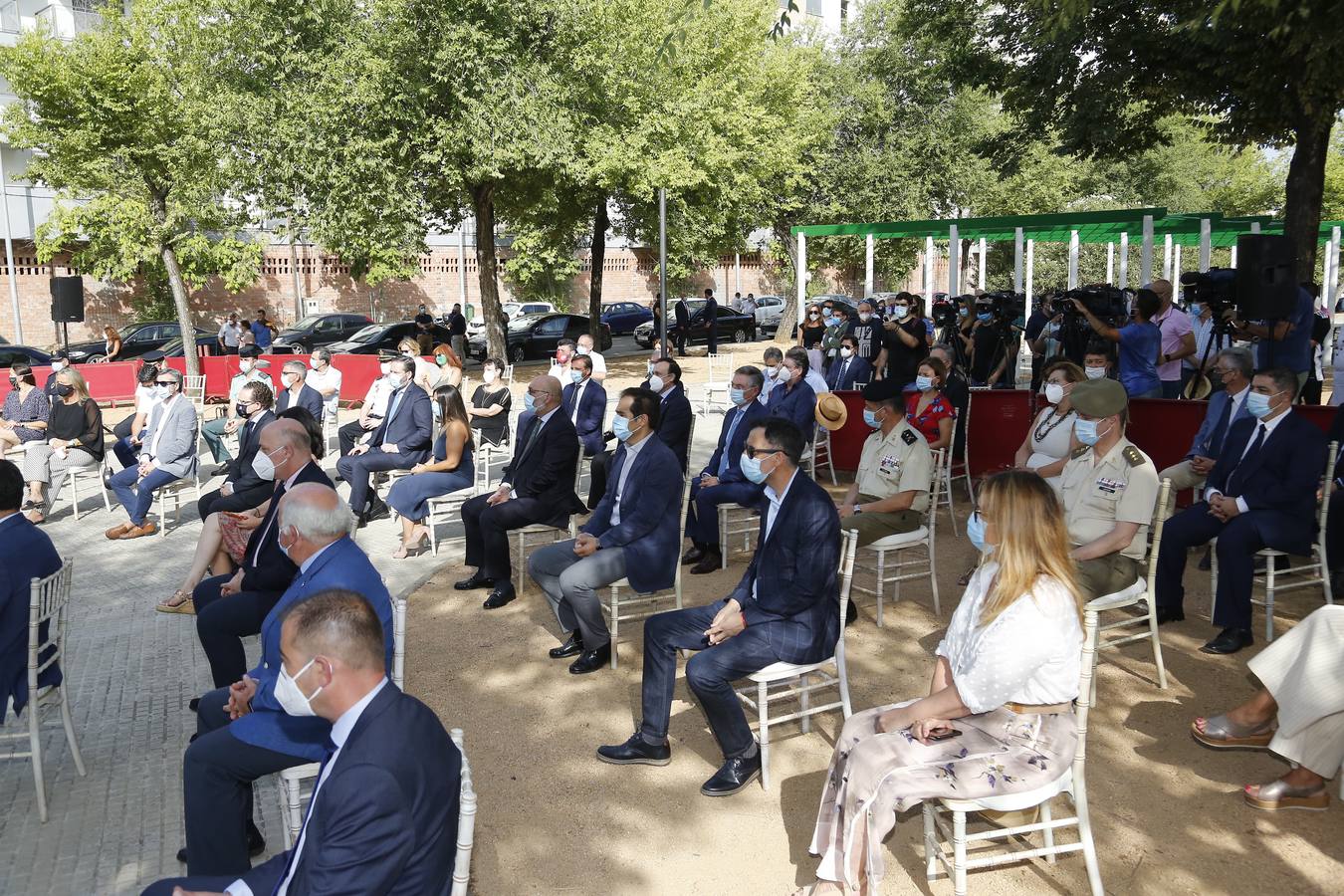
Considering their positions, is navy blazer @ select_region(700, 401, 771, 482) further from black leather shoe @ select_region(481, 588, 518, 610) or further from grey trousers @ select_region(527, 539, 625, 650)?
grey trousers @ select_region(527, 539, 625, 650)

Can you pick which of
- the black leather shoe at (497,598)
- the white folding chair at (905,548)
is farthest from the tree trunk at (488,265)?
the white folding chair at (905,548)

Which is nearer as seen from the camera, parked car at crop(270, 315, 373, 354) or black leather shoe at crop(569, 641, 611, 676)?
black leather shoe at crop(569, 641, 611, 676)

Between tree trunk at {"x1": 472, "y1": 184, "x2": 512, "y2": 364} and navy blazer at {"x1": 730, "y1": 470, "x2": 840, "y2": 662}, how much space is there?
1688 cm

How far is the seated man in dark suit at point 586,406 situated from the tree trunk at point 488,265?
36.4ft

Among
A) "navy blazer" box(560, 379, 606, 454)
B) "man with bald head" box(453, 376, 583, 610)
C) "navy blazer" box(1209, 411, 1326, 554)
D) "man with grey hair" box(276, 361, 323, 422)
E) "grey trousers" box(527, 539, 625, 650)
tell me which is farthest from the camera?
"man with grey hair" box(276, 361, 323, 422)

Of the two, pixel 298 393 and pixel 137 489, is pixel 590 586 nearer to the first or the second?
pixel 137 489

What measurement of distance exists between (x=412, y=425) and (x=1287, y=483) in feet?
21.7

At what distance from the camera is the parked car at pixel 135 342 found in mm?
24312

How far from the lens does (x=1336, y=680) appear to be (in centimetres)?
414

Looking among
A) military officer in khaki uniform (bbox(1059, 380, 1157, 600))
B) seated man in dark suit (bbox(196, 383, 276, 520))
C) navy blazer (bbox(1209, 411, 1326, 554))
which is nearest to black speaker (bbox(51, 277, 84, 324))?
seated man in dark suit (bbox(196, 383, 276, 520))

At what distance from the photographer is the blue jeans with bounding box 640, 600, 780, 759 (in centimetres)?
459

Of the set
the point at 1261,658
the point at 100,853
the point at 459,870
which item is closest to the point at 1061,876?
the point at 1261,658

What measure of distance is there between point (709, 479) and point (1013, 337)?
680cm

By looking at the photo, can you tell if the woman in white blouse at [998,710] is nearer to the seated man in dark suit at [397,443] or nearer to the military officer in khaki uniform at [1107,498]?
the military officer in khaki uniform at [1107,498]
